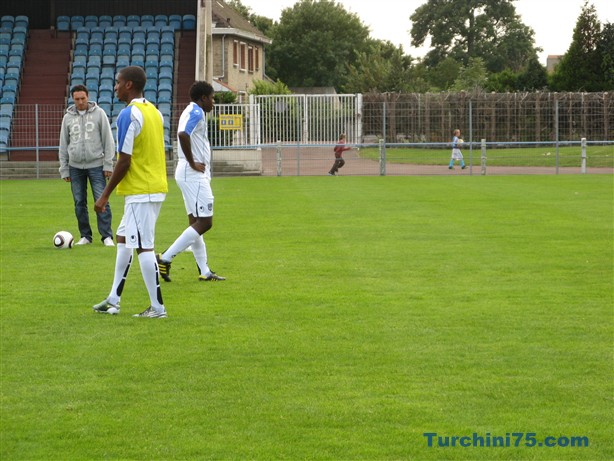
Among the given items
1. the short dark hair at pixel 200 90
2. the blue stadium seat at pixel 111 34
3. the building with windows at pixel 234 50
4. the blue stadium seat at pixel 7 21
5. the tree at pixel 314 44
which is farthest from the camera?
the tree at pixel 314 44

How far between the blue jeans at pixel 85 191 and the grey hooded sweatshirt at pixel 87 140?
5.0 inches

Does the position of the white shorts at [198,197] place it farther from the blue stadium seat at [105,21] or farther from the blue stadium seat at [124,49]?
the blue stadium seat at [105,21]

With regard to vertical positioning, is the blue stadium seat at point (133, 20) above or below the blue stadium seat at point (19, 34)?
above

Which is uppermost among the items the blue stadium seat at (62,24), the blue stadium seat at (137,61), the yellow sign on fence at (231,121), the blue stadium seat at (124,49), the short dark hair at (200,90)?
the blue stadium seat at (62,24)

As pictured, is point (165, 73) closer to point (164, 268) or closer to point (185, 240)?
point (164, 268)

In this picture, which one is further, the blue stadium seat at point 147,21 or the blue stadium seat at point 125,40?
the blue stadium seat at point 147,21

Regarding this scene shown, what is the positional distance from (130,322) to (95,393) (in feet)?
7.95

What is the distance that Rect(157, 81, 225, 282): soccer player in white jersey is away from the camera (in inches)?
441

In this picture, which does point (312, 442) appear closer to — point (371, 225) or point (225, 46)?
point (371, 225)

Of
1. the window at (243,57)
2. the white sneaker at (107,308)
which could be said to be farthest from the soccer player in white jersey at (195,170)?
the window at (243,57)

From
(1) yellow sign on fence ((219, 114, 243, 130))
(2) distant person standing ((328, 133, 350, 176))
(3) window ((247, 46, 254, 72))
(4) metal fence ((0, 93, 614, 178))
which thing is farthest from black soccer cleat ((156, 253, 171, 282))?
(3) window ((247, 46, 254, 72))

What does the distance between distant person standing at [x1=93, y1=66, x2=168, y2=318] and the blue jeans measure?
18.7 feet

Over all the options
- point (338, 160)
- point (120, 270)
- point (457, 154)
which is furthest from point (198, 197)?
point (457, 154)

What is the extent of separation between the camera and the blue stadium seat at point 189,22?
44872 millimetres
